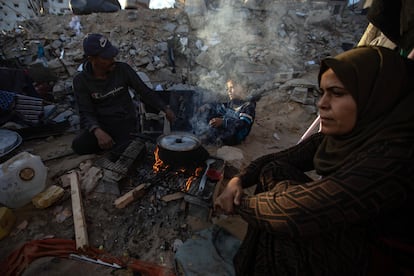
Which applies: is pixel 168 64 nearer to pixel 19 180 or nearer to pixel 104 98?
pixel 104 98

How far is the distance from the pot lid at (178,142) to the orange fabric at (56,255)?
4.46 feet

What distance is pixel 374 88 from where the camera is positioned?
54.3 inches

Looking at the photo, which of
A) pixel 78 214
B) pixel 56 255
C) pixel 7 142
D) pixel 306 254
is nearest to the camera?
pixel 306 254

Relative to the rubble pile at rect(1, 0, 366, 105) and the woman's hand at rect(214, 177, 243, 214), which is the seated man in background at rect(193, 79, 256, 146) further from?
the woman's hand at rect(214, 177, 243, 214)

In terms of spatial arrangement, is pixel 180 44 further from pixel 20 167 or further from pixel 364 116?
pixel 364 116

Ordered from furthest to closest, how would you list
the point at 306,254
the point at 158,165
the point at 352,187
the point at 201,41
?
the point at 201,41 < the point at 158,165 < the point at 306,254 < the point at 352,187

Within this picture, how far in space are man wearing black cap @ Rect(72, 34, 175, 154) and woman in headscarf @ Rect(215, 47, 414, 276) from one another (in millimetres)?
2924

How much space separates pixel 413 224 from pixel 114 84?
4.16 m

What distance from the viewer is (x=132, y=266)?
8.11 feet

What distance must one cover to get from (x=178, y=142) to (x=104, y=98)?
69.9 inches

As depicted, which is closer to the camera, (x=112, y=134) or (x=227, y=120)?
(x=112, y=134)

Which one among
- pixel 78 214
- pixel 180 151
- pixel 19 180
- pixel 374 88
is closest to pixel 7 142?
pixel 19 180

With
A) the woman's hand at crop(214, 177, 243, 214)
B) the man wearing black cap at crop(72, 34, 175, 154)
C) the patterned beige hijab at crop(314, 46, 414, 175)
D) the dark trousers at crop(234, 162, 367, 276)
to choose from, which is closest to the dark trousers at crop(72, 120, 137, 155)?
the man wearing black cap at crop(72, 34, 175, 154)

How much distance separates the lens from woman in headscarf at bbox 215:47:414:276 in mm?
1242
